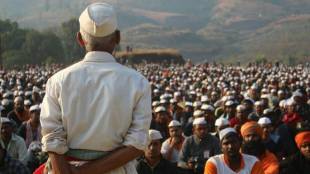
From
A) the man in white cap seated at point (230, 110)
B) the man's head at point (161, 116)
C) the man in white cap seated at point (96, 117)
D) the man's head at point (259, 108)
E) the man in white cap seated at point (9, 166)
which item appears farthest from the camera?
the man's head at point (259, 108)

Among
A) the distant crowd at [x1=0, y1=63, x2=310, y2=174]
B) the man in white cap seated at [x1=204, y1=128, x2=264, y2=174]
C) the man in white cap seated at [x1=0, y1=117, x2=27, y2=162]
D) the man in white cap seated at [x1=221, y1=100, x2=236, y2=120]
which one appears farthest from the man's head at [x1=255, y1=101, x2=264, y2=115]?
the man in white cap seated at [x1=204, y1=128, x2=264, y2=174]

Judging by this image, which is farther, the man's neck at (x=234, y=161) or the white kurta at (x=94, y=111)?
the man's neck at (x=234, y=161)

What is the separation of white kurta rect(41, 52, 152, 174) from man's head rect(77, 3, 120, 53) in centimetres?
12

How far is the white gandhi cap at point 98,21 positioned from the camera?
2.87 meters

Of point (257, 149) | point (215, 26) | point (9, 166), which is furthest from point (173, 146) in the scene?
point (215, 26)

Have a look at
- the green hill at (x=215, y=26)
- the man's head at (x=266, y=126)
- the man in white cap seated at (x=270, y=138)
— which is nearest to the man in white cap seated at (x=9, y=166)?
the man in white cap seated at (x=270, y=138)

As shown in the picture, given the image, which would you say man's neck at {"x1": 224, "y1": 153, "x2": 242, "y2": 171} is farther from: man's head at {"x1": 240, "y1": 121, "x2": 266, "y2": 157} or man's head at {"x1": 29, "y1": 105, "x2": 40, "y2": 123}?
man's head at {"x1": 29, "y1": 105, "x2": 40, "y2": 123}

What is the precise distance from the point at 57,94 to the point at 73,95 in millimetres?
65

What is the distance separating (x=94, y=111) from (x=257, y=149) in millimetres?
4706

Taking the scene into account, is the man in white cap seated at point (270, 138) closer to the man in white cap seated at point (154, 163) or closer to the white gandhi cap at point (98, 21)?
the man in white cap seated at point (154, 163)

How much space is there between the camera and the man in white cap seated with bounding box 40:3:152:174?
110 inches

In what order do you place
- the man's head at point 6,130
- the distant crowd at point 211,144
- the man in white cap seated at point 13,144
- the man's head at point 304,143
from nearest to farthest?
the distant crowd at point 211,144 < the man's head at point 304,143 < the man in white cap seated at point 13,144 < the man's head at point 6,130

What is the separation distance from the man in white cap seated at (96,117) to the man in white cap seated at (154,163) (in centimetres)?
435

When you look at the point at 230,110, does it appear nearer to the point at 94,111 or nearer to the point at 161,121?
the point at 161,121
